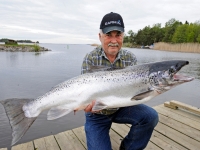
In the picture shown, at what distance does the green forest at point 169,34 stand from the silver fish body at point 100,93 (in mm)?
66928

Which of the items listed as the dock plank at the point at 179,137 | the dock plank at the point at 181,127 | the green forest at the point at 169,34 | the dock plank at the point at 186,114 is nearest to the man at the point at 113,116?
the dock plank at the point at 179,137

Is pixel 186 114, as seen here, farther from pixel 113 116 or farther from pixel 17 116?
pixel 17 116

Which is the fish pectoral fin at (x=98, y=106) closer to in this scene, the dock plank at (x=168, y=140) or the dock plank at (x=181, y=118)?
the dock plank at (x=168, y=140)

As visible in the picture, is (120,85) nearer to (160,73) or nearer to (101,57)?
(160,73)

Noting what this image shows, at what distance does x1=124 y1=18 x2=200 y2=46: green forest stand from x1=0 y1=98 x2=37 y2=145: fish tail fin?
67.8 meters

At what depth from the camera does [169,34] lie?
261ft

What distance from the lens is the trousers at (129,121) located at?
9.91 feet

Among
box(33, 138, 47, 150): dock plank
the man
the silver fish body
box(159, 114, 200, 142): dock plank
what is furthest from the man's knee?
box(33, 138, 47, 150): dock plank

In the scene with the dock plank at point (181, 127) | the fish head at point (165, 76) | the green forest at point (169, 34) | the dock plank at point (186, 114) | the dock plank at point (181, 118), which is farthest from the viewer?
the green forest at point (169, 34)

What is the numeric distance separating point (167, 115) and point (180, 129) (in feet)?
2.78

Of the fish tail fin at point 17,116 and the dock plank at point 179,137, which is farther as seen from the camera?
the dock plank at point 179,137

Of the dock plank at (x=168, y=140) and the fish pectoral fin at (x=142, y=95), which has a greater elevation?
the fish pectoral fin at (x=142, y=95)

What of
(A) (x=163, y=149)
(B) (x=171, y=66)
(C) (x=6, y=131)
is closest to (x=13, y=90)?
(C) (x=6, y=131)

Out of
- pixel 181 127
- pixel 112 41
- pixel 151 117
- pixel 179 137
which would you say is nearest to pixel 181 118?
pixel 181 127
